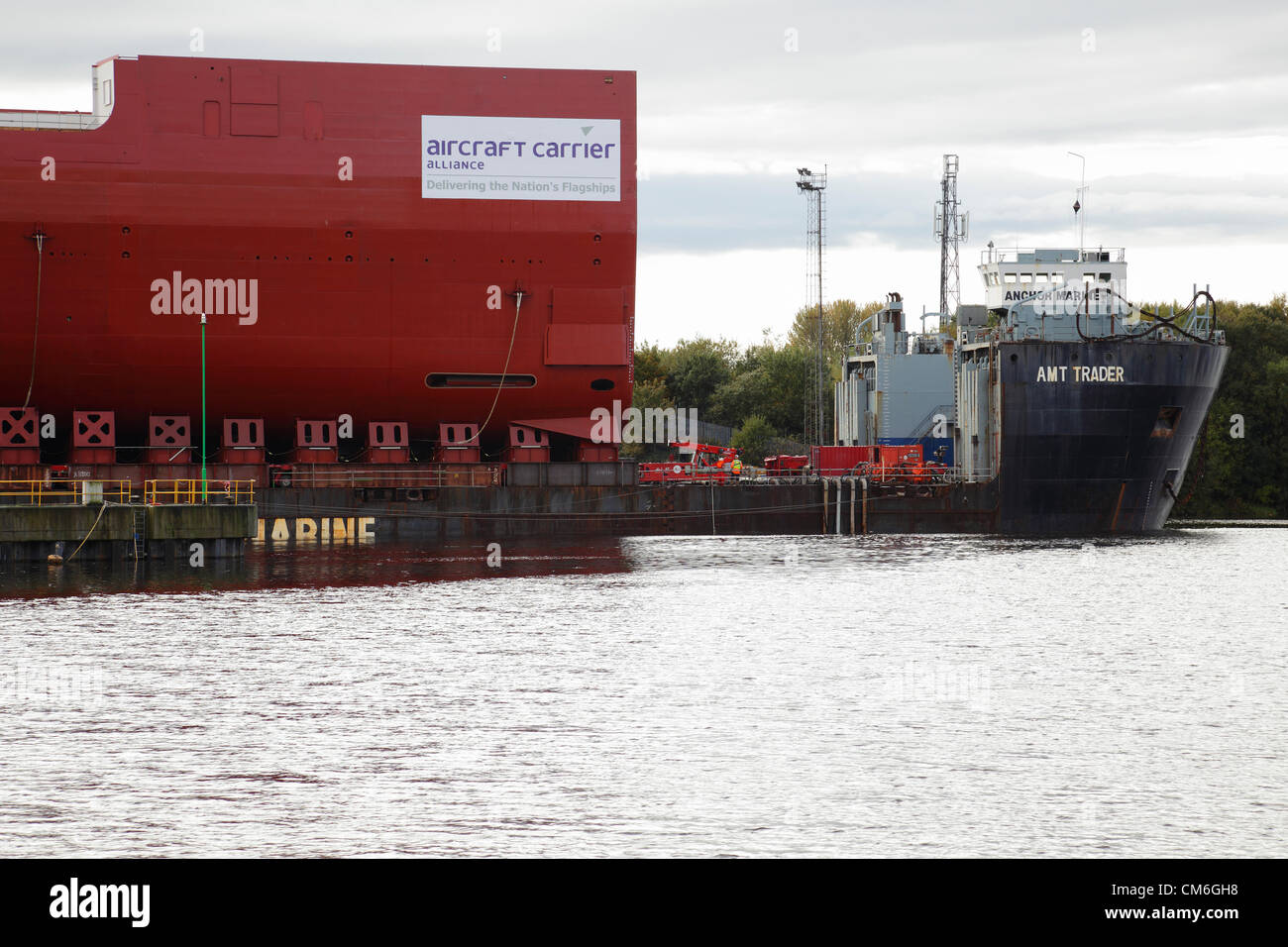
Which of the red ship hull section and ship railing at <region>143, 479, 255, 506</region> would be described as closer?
the red ship hull section

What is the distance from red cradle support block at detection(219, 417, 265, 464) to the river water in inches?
449

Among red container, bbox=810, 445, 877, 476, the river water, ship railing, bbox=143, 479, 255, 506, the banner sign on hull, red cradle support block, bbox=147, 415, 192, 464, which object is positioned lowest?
the river water

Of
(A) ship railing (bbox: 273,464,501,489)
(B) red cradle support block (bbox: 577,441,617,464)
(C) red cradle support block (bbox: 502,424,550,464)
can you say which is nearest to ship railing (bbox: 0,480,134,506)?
(A) ship railing (bbox: 273,464,501,489)

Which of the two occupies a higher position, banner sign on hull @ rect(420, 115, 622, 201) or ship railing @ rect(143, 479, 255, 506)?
banner sign on hull @ rect(420, 115, 622, 201)

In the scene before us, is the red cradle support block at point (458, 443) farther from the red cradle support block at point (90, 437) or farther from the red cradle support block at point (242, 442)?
the red cradle support block at point (90, 437)

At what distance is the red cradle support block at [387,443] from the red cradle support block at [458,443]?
50.6 inches

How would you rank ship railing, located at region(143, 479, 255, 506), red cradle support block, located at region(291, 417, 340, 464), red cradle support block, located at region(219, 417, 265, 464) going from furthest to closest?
red cradle support block, located at region(291, 417, 340, 464), red cradle support block, located at region(219, 417, 265, 464), ship railing, located at region(143, 479, 255, 506)

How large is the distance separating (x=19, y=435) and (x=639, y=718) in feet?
123

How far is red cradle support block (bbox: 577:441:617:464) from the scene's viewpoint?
5406 cm

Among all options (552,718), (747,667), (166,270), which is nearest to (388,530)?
(166,270)

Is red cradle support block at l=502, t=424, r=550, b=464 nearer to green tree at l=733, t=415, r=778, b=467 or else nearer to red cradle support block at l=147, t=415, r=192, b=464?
red cradle support block at l=147, t=415, r=192, b=464

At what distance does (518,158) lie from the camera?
49.6 m

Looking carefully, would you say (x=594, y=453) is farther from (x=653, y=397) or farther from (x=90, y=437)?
(x=653, y=397)
